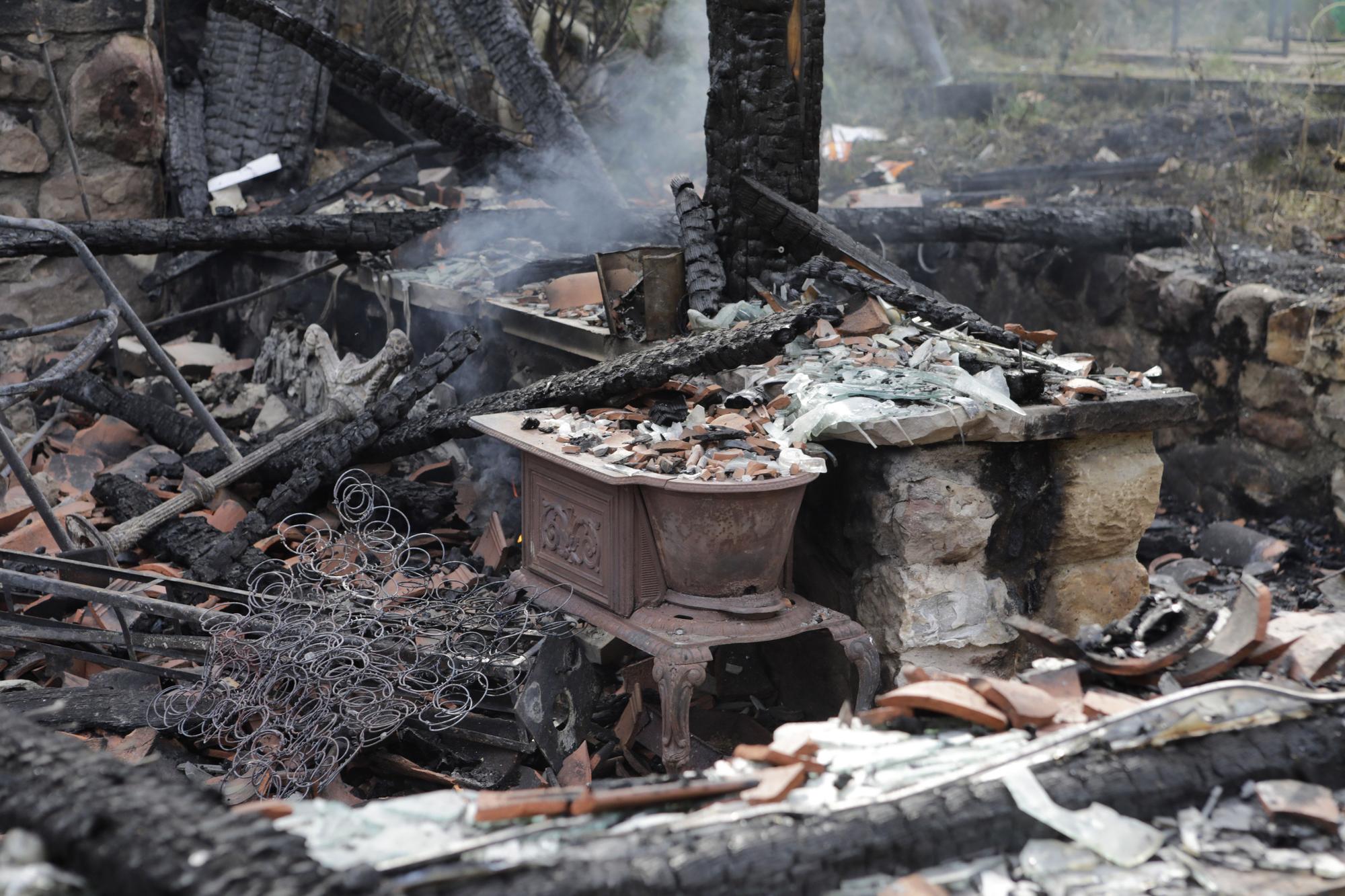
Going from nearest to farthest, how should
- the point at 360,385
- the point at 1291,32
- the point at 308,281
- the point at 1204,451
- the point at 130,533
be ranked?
the point at 130,533, the point at 360,385, the point at 1204,451, the point at 308,281, the point at 1291,32

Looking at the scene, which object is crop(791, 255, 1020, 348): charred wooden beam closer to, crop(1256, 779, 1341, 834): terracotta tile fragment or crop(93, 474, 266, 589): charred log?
crop(1256, 779, 1341, 834): terracotta tile fragment

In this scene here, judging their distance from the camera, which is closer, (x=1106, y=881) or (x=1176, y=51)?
(x=1106, y=881)

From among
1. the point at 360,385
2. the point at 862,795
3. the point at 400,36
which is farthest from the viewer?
the point at 400,36

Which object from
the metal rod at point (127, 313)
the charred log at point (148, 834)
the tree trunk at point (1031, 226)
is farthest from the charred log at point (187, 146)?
the charred log at point (148, 834)

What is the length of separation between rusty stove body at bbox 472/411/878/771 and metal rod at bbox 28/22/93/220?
19.8 ft

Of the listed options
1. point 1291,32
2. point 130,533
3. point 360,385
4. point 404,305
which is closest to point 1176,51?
point 1291,32

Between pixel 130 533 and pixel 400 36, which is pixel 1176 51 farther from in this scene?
pixel 130 533

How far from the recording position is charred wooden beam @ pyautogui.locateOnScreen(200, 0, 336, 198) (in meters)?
9.39

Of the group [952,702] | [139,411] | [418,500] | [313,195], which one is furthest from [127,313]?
[952,702]

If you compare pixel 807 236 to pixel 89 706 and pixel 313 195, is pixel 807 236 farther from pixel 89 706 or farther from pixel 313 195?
pixel 313 195

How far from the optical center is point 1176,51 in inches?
488

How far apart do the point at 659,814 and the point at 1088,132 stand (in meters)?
10.6

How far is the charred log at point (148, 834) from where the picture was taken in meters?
1.74

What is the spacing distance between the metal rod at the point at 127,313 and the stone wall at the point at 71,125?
123 inches
